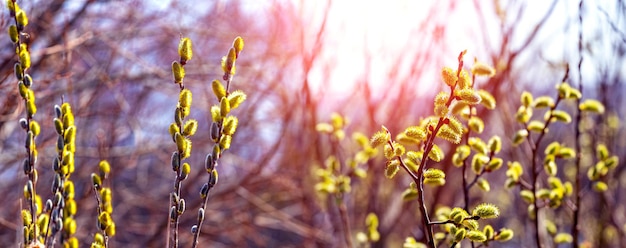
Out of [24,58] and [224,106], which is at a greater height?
[24,58]

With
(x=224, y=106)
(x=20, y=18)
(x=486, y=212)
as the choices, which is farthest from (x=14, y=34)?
(x=486, y=212)

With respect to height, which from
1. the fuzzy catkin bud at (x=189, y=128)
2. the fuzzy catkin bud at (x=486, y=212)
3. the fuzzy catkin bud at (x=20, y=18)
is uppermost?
the fuzzy catkin bud at (x=20, y=18)

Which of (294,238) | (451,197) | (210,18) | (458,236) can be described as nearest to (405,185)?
(451,197)

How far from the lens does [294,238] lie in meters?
9.81

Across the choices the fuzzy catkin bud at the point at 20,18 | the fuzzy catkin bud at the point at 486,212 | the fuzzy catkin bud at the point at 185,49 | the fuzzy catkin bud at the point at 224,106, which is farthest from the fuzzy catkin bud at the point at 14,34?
the fuzzy catkin bud at the point at 486,212

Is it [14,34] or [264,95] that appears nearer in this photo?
[14,34]

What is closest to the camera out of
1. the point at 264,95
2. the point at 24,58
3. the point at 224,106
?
the point at 224,106

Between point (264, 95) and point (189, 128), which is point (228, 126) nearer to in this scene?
point (189, 128)

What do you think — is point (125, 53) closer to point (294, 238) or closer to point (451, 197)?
point (451, 197)

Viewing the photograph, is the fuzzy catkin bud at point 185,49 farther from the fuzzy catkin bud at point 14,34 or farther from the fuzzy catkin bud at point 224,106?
the fuzzy catkin bud at point 14,34

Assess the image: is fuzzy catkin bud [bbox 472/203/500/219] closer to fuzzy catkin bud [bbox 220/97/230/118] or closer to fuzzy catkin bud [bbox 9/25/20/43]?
fuzzy catkin bud [bbox 220/97/230/118]

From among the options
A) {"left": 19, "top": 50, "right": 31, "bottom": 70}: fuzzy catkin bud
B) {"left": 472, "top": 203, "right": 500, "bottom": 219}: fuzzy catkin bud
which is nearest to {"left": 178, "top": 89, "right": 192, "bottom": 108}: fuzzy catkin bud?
{"left": 19, "top": 50, "right": 31, "bottom": 70}: fuzzy catkin bud

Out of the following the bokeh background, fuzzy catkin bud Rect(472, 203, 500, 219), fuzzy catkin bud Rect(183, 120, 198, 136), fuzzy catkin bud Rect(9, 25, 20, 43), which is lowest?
fuzzy catkin bud Rect(472, 203, 500, 219)

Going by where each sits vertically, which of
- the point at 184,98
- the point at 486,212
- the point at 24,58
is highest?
the point at 24,58
